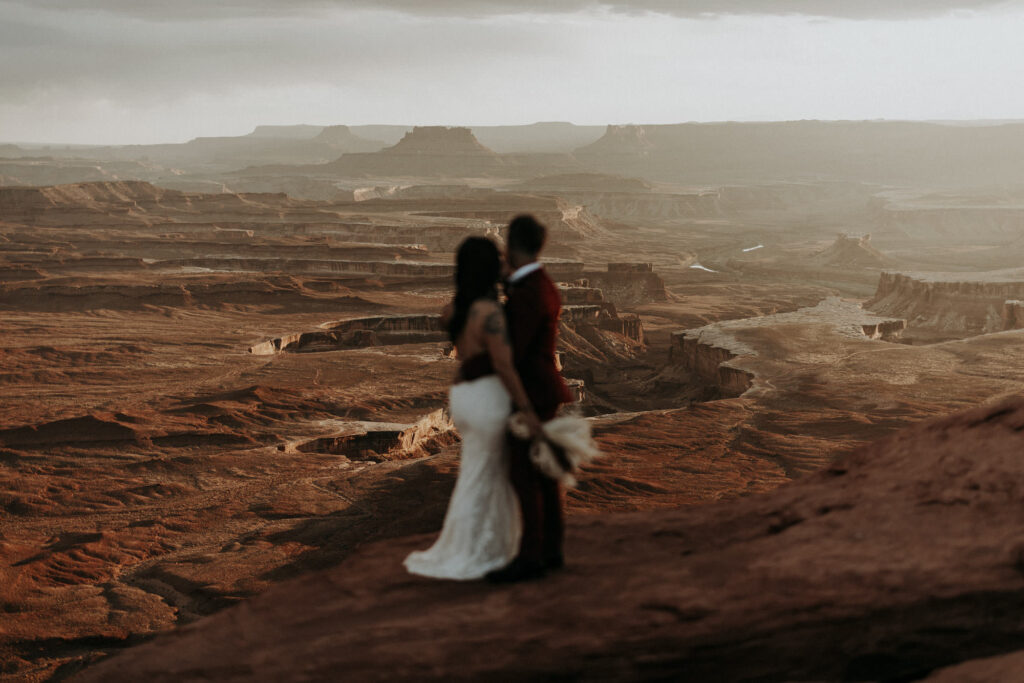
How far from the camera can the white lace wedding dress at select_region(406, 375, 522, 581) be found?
209 inches

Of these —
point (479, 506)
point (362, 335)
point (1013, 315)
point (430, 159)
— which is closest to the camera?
point (479, 506)

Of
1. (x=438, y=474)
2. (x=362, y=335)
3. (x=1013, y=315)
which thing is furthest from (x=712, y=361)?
(x=438, y=474)

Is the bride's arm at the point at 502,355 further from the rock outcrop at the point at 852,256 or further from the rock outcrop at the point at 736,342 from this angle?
the rock outcrop at the point at 852,256

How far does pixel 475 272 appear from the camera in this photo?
5.19m

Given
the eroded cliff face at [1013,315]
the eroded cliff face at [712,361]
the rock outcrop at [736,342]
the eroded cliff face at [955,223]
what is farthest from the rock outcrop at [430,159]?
the eroded cliff face at [712,361]

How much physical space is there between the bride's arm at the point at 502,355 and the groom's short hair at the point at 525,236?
1.14ft

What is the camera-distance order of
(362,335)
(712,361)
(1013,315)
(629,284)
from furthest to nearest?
(629,284) < (1013,315) < (362,335) < (712,361)

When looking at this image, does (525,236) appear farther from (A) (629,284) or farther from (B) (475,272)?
(A) (629,284)

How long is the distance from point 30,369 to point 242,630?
86.0ft

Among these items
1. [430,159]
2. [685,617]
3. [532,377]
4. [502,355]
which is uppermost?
[430,159]

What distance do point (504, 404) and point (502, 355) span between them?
11.7 inches

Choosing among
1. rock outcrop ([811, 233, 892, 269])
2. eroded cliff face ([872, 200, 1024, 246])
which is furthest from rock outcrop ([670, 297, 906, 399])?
eroded cliff face ([872, 200, 1024, 246])

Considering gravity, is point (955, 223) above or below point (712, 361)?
above

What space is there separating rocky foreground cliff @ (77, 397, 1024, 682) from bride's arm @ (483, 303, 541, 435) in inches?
35.3
